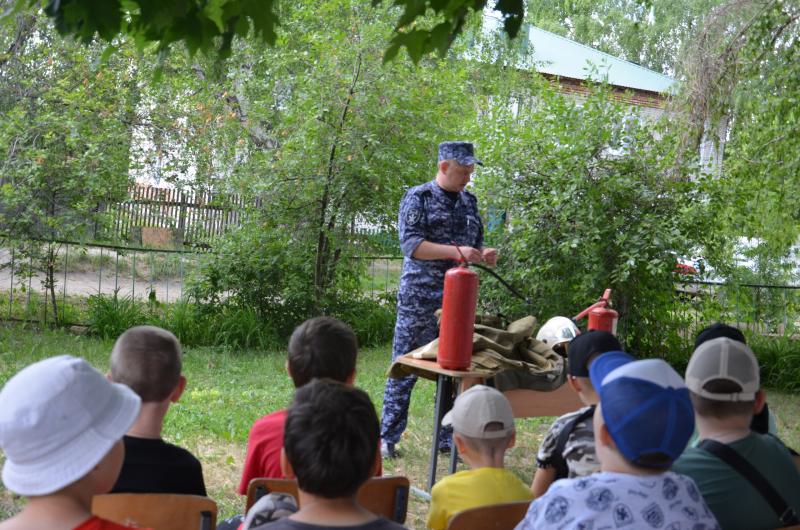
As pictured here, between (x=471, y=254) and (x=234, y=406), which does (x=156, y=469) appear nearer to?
(x=471, y=254)

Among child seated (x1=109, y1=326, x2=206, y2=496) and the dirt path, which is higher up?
child seated (x1=109, y1=326, x2=206, y2=496)

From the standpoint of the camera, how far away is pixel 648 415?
7.06 ft

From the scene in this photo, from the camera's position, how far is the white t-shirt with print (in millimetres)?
2115

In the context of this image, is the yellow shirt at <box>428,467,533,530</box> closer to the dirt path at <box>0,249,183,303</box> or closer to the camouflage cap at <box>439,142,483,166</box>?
the camouflage cap at <box>439,142,483,166</box>

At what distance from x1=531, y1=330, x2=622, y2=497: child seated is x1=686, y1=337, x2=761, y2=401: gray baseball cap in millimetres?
480

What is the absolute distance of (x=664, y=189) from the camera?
28.1 ft

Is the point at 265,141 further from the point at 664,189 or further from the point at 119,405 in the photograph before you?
the point at 119,405

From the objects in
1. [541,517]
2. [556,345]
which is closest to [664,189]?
[556,345]

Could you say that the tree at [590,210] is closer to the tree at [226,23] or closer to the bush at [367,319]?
the bush at [367,319]

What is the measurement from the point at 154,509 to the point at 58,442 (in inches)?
28.4

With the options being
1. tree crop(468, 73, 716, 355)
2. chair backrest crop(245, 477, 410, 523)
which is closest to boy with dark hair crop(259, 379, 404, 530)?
chair backrest crop(245, 477, 410, 523)

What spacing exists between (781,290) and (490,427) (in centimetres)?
841

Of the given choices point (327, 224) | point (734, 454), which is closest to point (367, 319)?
point (327, 224)

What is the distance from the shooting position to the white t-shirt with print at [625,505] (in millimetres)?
2115
